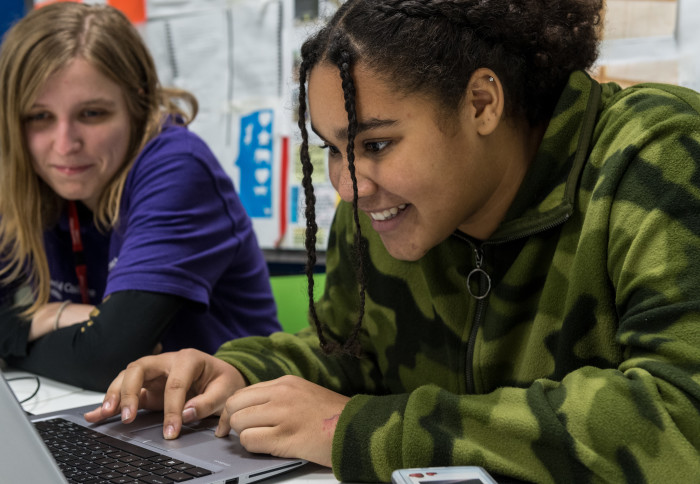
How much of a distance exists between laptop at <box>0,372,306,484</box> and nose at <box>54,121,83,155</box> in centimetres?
63

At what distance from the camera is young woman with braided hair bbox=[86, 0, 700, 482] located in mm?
662

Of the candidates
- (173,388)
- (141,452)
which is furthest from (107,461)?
(173,388)

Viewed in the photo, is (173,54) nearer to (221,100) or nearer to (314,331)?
(221,100)

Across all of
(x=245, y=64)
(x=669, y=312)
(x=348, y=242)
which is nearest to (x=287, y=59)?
(x=245, y=64)

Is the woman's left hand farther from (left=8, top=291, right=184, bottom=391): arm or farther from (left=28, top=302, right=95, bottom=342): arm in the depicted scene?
(left=28, top=302, right=95, bottom=342): arm

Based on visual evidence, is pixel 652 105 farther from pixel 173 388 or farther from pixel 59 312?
pixel 59 312

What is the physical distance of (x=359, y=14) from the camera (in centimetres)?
85

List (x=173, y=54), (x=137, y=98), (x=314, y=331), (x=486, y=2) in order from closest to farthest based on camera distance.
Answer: (x=486, y=2), (x=314, y=331), (x=137, y=98), (x=173, y=54)

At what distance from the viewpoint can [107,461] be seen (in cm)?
75

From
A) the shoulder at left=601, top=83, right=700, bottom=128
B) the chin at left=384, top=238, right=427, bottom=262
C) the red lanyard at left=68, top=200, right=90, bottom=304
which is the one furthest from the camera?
the red lanyard at left=68, top=200, right=90, bottom=304

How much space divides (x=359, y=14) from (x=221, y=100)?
4.58ft

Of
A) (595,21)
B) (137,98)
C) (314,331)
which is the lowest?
(314,331)

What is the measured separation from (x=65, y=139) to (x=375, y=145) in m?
0.80

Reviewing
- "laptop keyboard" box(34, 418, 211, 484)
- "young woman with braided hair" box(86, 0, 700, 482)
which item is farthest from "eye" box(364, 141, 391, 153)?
"laptop keyboard" box(34, 418, 211, 484)
